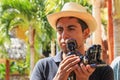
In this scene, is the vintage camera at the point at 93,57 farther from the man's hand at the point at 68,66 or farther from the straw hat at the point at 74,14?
the straw hat at the point at 74,14

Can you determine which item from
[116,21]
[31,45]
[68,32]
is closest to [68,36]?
[68,32]

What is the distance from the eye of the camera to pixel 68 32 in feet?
8.36

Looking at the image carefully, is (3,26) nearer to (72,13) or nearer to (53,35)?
(53,35)

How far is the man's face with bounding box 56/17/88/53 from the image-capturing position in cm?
250

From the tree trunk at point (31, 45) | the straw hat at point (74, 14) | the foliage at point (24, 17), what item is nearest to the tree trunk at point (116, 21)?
the straw hat at point (74, 14)

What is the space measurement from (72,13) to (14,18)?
1474 cm

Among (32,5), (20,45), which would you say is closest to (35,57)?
(32,5)

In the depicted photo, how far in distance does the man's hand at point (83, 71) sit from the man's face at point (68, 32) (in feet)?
0.78

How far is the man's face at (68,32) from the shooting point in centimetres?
250

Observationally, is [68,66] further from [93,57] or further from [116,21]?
[116,21]

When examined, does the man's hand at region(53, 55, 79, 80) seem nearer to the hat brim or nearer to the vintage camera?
the vintage camera

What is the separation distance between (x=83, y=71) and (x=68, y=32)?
1.16ft

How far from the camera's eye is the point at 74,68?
7.44 ft

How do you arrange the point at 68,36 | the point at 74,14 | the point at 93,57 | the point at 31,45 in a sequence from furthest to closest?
the point at 31,45
the point at 74,14
the point at 68,36
the point at 93,57
